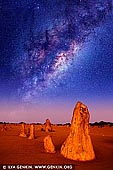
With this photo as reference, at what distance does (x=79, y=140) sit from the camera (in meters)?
13.9

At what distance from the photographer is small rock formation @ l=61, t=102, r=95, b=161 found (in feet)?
45.1

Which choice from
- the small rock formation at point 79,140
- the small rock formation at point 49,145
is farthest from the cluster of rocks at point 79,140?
the small rock formation at point 49,145

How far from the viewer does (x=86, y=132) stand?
46.6ft

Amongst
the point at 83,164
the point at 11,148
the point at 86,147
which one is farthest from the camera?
the point at 11,148

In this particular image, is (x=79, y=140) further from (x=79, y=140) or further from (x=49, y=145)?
(x=49, y=145)

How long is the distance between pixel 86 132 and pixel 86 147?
888mm

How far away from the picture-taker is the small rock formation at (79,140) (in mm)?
13734

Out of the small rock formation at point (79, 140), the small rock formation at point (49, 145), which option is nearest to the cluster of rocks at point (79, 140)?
the small rock formation at point (79, 140)

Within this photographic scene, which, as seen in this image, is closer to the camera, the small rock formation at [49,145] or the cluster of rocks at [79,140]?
the cluster of rocks at [79,140]

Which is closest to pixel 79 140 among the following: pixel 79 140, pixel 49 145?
pixel 79 140

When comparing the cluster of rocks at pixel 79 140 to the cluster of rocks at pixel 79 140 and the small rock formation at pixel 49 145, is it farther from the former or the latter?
the small rock formation at pixel 49 145

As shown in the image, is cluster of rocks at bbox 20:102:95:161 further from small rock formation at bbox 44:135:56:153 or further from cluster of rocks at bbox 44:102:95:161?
small rock formation at bbox 44:135:56:153

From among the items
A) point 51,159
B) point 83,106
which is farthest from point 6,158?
point 83,106

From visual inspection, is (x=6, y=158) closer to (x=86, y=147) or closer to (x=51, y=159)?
(x=51, y=159)
